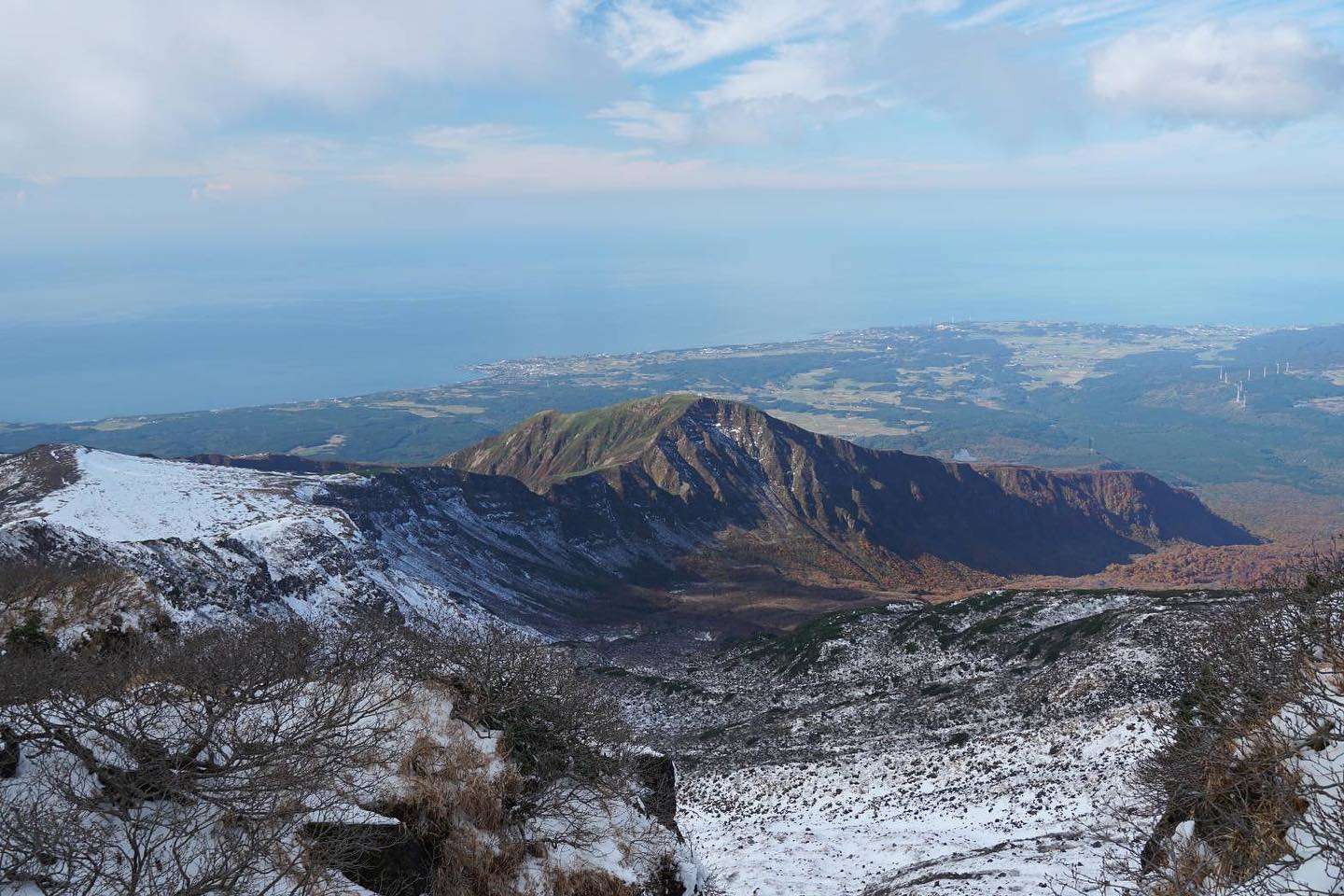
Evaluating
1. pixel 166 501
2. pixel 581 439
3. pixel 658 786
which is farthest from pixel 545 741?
pixel 581 439

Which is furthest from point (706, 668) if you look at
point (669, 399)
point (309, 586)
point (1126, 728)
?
point (669, 399)

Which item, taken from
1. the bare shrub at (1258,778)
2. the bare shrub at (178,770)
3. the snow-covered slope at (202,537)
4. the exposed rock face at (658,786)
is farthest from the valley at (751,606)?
the bare shrub at (178,770)

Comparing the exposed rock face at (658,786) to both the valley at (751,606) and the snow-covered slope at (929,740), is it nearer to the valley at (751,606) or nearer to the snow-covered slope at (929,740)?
the valley at (751,606)

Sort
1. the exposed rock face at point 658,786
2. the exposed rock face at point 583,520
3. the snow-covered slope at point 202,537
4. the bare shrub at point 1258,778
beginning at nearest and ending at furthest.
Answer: the bare shrub at point 1258,778
the exposed rock face at point 658,786
the snow-covered slope at point 202,537
the exposed rock face at point 583,520

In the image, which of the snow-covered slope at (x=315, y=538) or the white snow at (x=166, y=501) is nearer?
the snow-covered slope at (x=315, y=538)

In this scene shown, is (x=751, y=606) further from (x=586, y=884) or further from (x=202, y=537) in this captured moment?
(x=586, y=884)

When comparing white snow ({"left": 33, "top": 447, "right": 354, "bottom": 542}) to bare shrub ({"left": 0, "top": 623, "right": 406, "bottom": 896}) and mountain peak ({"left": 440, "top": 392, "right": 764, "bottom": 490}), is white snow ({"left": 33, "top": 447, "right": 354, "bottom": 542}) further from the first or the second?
mountain peak ({"left": 440, "top": 392, "right": 764, "bottom": 490})

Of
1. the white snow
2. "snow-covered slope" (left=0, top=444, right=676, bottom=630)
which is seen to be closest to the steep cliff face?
"snow-covered slope" (left=0, top=444, right=676, bottom=630)

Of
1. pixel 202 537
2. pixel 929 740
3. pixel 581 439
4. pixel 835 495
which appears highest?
pixel 202 537
